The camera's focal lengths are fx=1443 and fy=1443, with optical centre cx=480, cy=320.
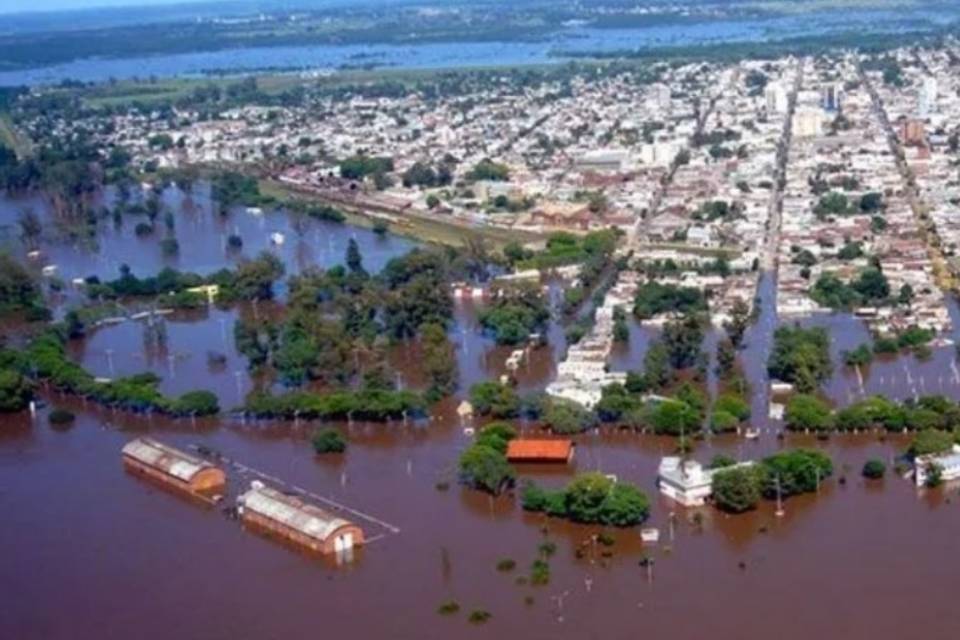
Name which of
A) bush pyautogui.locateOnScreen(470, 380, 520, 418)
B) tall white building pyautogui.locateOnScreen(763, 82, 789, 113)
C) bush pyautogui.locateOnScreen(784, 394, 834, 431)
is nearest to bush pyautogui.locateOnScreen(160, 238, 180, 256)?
bush pyautogui.locateOnScreen(470, 380, 520, 418)

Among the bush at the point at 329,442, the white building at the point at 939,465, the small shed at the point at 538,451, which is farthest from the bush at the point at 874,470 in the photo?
the bush at the point at 329,442

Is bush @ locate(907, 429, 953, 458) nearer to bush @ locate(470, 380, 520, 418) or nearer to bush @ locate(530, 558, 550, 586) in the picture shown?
bush @ locate(530, 558, 550, 586)

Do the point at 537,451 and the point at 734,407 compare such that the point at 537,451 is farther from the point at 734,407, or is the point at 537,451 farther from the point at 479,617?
the point at 479,617

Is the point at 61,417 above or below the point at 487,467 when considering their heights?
below

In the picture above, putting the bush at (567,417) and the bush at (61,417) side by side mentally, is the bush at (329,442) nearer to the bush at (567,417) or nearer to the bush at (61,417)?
the bush at (567,417)

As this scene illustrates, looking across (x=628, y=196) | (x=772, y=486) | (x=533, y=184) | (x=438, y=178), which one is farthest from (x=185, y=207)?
(x=772, y=486)

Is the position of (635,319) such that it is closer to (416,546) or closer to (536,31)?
(416,546)

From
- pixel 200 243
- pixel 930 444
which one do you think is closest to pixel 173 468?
pixel 930 444
